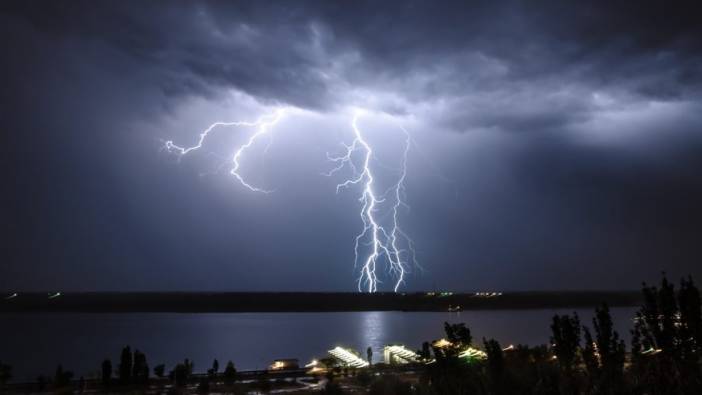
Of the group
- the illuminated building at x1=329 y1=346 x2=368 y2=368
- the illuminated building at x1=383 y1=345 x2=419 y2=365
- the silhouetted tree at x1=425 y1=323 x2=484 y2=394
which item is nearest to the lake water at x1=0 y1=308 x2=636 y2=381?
the illuminated building at x1=383 y1=345 x2=419 y2=365

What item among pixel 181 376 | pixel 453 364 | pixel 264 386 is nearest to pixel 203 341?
pixel 181 376

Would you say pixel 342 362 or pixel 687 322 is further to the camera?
pixel 342 362

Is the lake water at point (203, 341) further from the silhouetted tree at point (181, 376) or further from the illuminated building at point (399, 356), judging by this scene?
the silhouetted tree at point (181, 376)

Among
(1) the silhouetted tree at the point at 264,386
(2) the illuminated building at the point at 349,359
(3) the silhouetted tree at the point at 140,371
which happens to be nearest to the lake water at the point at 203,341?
(2) the illuminated building at the point at 349,359

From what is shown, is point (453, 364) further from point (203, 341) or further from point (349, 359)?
point (203, 341)

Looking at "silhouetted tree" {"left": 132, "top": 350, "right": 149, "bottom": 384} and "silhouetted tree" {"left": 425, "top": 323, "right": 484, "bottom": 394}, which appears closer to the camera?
"silhouetted tree" {"left": 425, "top": 323, "right": 484, "bottom": 394}

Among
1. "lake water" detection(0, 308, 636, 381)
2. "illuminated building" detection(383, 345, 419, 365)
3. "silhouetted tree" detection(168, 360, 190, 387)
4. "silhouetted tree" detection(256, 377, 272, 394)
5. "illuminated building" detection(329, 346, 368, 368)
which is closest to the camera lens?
"silhouetted tree" detection(256, 377, 272, 394)

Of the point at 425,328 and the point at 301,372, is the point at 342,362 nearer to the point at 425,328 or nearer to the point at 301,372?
the point at 301,372

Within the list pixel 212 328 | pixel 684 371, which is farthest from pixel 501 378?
pixel 212 328

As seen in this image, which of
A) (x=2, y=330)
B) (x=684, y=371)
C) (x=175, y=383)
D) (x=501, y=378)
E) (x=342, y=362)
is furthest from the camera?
(x=2, y=330)

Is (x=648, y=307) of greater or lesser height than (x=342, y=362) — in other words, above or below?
above

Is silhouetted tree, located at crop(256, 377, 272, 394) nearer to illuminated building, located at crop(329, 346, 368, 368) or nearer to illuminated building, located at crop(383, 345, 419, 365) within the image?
illuminated building, located at crop(329, 346, 368, 368)
